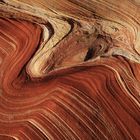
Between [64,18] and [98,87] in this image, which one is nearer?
[98,87]

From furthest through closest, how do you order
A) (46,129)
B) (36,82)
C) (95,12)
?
(95,12) → (36,82) → (46,129)

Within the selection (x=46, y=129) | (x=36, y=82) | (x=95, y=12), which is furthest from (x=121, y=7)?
(x=46, y=129)

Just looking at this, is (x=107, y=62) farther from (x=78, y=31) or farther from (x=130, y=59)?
(x=78, y=31)

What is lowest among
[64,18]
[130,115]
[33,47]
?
[130,115]

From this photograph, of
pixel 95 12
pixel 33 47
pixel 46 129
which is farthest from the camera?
pixel 95 12

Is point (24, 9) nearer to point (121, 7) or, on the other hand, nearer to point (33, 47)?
point (33, 47)

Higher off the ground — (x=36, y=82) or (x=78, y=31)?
(x=78, y=31)

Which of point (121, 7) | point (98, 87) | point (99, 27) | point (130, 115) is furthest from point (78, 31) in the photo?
point (130, 115)
